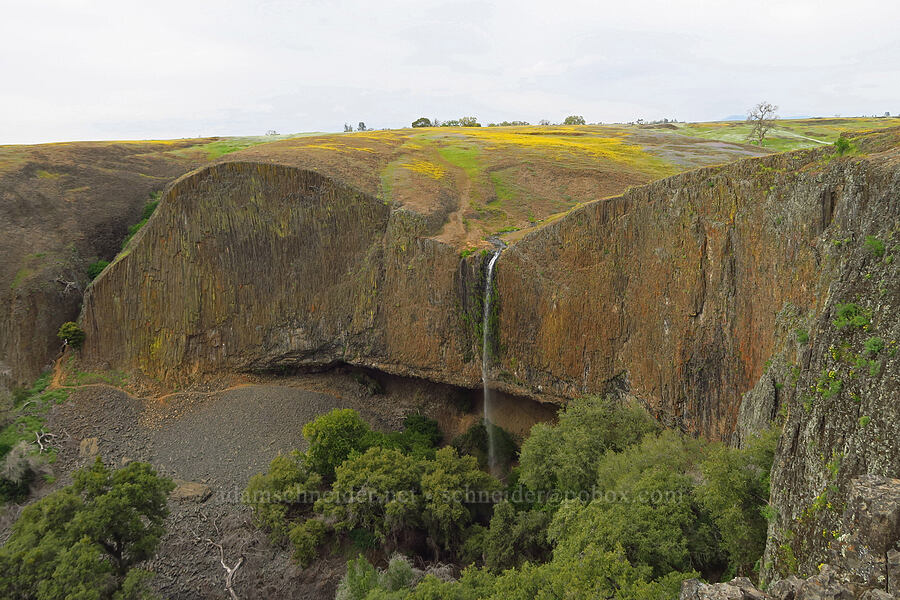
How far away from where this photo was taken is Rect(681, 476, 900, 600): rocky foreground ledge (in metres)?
5.95

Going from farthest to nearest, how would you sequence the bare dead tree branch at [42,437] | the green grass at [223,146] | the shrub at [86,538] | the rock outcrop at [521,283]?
the green grass at [223,146] < the bare dead tree branch at [42,437] < the rock outcrop at [521,283] < the shrub at [86,538]

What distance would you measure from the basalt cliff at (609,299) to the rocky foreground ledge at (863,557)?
43 centimetres

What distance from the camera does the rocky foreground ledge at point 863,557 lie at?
19.5 ft

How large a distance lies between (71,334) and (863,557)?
131ft

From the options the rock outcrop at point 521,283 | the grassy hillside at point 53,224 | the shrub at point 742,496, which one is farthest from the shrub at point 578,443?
the grassy hillside at point 53,224

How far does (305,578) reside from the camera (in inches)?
725

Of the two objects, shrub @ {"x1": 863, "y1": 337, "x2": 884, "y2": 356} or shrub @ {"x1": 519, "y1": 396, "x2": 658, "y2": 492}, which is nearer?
shrub @ {"x1": 863, "y1": 337, "x2": 884, "y2": 356}

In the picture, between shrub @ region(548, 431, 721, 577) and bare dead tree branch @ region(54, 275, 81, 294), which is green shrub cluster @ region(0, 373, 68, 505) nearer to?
bare dead tree branch @ region(54, 275, 81, 294)

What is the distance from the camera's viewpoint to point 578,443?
57.8ft

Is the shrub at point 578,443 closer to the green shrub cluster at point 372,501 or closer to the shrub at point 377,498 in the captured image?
the green shrub cluster at point 372,501

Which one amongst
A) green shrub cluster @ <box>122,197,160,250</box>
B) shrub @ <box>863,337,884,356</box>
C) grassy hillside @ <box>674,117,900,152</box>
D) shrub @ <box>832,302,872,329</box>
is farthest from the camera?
grassy hillside @ <box>674,117,900,152</box>

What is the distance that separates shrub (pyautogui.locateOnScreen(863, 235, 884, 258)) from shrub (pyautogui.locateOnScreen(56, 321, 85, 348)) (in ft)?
131

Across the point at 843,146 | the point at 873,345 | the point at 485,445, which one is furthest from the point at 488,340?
the point at 873,345

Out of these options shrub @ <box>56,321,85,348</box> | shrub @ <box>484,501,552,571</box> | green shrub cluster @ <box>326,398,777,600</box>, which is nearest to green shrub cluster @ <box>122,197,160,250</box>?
shrub @ <box>56,321,85,348</box>
